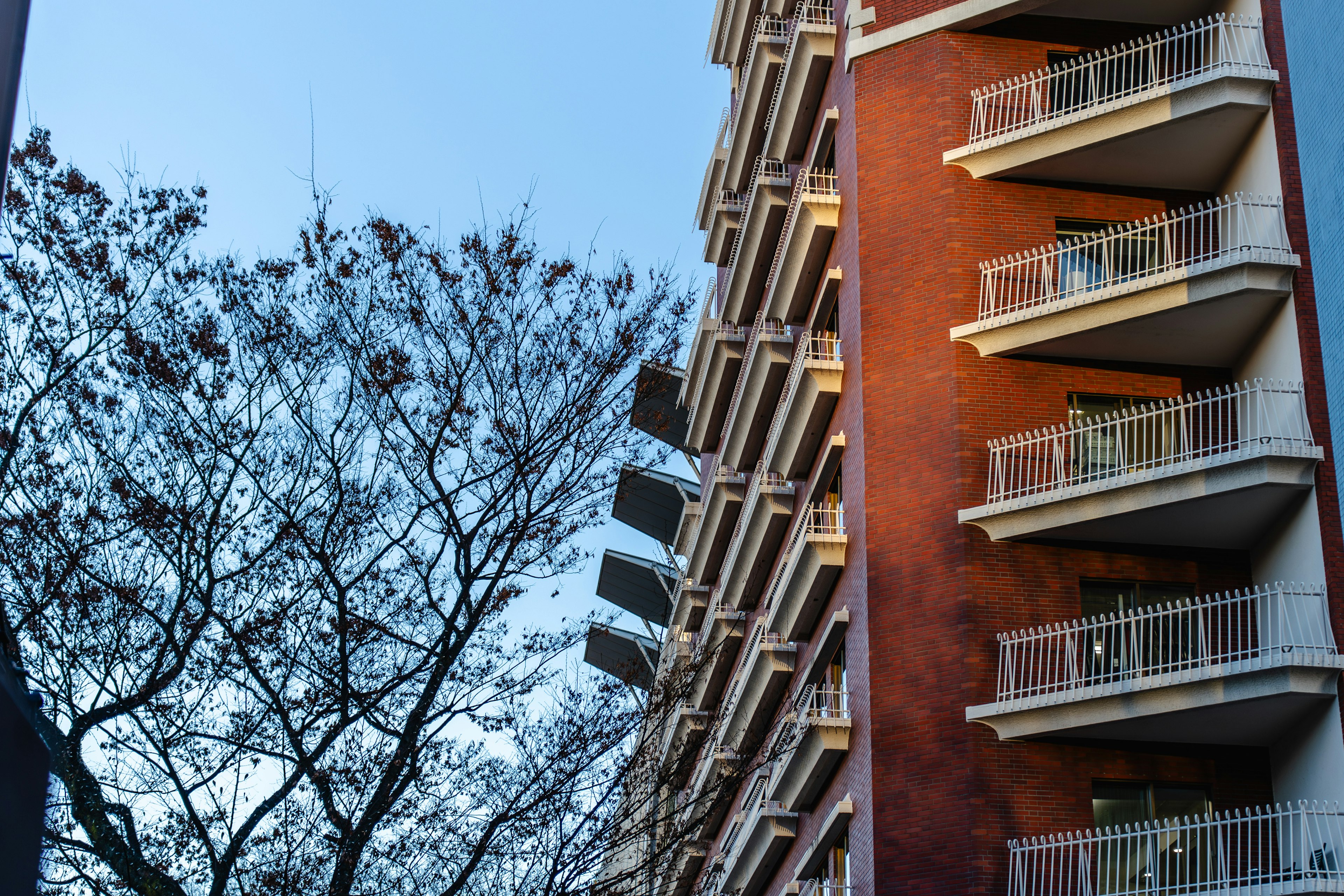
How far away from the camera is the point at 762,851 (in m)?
30.2

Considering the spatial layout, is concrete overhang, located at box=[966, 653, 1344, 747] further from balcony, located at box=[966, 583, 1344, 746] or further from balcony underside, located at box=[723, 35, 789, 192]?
balcony underside, located at box=[723, 35, 789, 192]

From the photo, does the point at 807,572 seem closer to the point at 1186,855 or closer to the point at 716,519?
the point at 1186,855

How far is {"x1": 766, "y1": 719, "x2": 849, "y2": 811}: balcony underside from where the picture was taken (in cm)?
2464

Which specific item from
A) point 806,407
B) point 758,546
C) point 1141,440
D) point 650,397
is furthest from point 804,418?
point 650,397

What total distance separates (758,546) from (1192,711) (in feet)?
48.4

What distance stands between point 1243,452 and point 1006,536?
3927 mm

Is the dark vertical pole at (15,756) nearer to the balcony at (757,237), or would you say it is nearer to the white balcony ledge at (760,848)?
the white balcony ledge at (760,848)

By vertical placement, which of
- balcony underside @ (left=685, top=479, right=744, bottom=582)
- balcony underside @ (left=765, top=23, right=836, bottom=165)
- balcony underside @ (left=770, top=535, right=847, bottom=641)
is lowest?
balcony underside @ (left=770, top=535, right=847, bottom=641)

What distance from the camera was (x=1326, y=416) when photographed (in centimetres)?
2180

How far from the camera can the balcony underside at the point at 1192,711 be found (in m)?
20.1

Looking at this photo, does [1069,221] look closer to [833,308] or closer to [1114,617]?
[833,308]

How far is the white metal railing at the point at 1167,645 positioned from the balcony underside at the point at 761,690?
829 cm

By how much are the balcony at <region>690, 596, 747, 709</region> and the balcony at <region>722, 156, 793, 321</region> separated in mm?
8077

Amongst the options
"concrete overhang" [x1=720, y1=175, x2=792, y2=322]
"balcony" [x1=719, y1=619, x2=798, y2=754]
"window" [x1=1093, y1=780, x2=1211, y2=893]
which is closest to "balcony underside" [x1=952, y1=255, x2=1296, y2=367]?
"window" [x1=1093, y1=780, x2=1211, y2=893]
